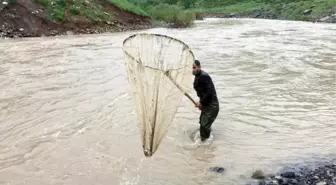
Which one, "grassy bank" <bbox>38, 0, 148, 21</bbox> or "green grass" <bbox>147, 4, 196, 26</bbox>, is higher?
"grassy bank" <bbox>38, 0, 148, 21</bbox>

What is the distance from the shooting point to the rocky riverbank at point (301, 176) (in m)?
7.44

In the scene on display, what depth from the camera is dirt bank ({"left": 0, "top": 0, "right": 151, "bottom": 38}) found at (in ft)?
90.8

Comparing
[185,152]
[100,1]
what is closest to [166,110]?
[185,152]

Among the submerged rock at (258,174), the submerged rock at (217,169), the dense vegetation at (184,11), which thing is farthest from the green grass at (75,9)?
the submerged rock at (258,174)

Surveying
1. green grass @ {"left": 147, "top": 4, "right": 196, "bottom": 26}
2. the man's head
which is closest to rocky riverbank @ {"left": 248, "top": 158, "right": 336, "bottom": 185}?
the man's head

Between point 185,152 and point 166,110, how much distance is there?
2.15 metres

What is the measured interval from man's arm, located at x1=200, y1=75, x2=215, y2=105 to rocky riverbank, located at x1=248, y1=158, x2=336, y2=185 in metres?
2.27

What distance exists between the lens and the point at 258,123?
11305mm

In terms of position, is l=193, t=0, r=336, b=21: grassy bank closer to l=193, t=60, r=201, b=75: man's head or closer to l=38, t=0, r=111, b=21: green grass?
l=38, t=0, r=111, b=21: green grass

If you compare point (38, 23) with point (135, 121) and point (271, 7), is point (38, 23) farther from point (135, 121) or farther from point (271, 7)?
point (271, 7)

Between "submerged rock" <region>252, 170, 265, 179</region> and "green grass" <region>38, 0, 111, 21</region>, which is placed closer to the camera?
"submerged rock" <region>252, 170, 265, 179</region>

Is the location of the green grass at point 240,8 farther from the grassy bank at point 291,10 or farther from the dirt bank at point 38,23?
the dirt bank at point 38,23

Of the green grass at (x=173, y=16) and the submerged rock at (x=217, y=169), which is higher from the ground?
the green grass at (x=173, y=16)

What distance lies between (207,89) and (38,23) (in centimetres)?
2269
